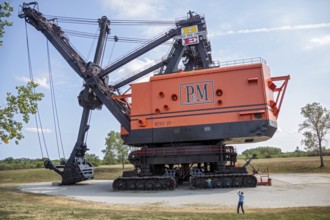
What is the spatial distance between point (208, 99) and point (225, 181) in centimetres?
646

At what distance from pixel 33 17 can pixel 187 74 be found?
61.7 feet

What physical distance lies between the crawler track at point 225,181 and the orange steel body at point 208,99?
2.95 m

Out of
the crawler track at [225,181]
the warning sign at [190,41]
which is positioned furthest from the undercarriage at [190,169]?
the warning sign at [190,41]

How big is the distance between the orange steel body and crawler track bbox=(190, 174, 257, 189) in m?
2.95

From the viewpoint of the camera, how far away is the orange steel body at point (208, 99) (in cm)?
2217

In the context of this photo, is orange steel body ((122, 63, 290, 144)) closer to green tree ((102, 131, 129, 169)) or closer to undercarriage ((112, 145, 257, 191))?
undercarriage ((112, 145, 257, 191))

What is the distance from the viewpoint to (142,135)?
24.7m

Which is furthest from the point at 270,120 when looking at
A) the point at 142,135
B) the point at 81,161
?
the point at 81,161

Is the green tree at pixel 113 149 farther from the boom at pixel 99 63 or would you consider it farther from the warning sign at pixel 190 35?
the warning sign at pixel 190 35

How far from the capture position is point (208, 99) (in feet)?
76.0

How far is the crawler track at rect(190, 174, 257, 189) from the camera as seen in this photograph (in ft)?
71.1

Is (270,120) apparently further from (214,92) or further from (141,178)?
(141,178)

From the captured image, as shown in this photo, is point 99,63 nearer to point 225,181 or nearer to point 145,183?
point 145,183

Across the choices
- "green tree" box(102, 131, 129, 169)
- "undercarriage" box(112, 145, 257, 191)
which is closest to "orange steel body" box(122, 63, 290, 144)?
"undercarriage" box(112, 145, 257, 191)
